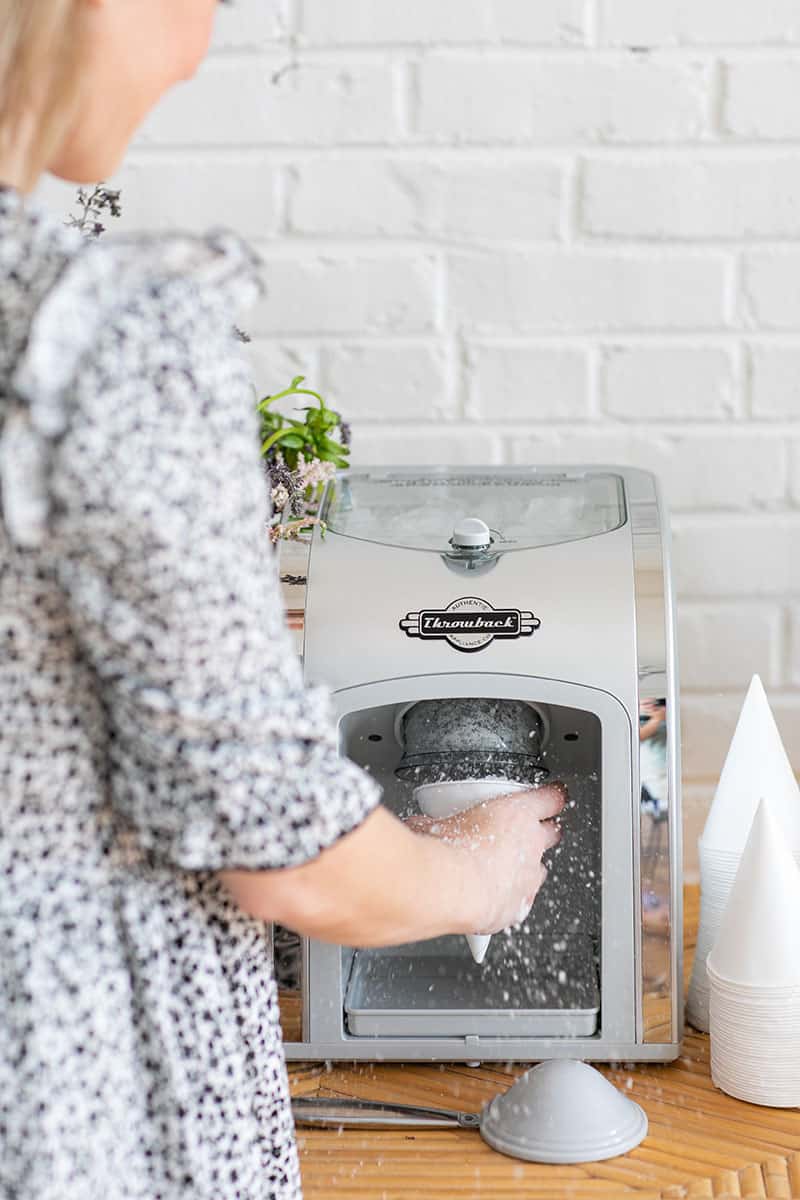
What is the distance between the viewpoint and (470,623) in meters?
0.83

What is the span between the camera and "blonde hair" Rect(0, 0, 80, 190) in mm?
528

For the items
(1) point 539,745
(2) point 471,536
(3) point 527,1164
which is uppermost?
(2) point 471,536

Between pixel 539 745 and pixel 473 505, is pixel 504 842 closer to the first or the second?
pixel 539 745

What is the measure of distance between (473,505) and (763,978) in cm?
37

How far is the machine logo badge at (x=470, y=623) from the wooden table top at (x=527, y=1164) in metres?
0.25

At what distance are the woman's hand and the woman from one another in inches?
0.6

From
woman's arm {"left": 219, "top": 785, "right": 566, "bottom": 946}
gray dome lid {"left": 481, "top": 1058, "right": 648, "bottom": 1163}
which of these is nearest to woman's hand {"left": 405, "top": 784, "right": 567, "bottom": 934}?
woman's arm {"left": 219, "top": 785, "right": 566, "bottom": 946}

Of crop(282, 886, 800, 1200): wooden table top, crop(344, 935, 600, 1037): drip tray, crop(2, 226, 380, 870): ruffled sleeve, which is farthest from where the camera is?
crop(344, 935, 600, 1037): drip tray

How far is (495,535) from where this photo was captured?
911 millimetres

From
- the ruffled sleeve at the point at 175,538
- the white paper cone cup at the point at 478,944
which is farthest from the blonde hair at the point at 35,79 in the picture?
the white paper cone cup at the point at 478,944

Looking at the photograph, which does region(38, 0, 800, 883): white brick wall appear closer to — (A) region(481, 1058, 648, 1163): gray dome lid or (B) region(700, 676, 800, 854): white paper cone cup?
(B) region(700, 676, 800, 854): white paper cone cup

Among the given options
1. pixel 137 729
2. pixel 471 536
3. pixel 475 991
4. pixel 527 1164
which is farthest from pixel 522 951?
pixel 137 729

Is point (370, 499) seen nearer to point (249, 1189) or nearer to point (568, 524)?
point (568, 524)

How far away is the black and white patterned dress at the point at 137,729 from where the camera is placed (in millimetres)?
442
